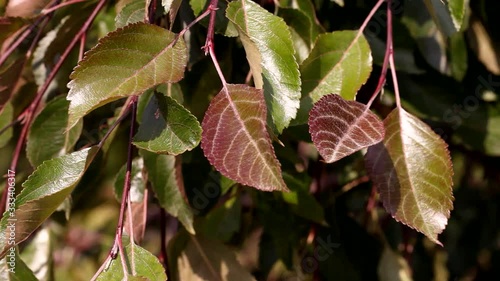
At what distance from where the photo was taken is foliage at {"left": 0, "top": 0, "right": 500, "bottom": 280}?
619 mm

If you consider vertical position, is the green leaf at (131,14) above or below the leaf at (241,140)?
above

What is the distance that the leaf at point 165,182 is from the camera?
800 mm

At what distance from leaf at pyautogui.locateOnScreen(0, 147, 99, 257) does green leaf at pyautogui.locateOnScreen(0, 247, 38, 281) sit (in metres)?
Answer: 0.16

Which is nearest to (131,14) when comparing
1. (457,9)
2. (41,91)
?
(41,91)

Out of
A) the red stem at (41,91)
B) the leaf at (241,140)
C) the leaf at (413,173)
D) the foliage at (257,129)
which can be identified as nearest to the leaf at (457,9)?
the foliage at (257,129)

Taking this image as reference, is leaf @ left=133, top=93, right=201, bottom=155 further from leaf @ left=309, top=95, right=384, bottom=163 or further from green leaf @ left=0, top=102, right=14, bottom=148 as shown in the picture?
green leaf @ left=0, top=102, right=14, bottom=148

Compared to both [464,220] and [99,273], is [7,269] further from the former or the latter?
[464,220]

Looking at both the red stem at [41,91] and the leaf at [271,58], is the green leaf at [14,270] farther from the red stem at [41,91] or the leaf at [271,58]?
the leaf at [271,58]

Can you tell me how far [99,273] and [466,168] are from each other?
2.93ft

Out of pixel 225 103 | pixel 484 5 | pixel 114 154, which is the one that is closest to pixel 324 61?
pixel 225 103

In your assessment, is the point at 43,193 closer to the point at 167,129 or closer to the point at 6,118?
the point at 167,129

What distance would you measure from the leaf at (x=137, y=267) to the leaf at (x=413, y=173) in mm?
227

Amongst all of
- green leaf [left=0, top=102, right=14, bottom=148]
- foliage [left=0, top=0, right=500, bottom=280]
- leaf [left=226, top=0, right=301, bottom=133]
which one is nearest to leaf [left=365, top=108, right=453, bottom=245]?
foliage [left=0, top=0, right=500, bottom=280]

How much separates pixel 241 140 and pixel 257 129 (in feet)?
0.06
